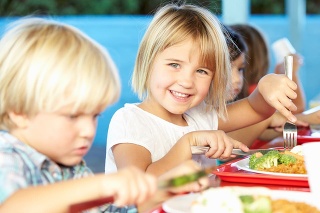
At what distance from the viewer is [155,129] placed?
2.22 metres

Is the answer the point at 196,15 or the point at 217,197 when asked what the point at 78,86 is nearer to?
the point at 217,197

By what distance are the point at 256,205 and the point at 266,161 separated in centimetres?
58

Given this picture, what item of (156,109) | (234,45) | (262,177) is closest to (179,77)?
(156,109)

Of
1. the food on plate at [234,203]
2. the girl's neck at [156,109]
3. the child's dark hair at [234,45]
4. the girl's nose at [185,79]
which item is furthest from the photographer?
the child's dark hair at [234,45]

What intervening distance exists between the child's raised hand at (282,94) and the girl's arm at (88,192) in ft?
3.78

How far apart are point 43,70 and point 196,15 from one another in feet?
3.76

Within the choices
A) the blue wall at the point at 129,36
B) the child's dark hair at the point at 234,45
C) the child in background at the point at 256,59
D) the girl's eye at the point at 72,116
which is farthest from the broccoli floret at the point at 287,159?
the blue wall at the point at 129,36

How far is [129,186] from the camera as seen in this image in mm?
1066

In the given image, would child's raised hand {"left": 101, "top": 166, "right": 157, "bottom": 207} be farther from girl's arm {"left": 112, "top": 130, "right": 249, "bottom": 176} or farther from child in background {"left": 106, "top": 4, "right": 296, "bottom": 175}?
child in background {"left": 106, "top": 4, "right": 296, "bottom": 175}

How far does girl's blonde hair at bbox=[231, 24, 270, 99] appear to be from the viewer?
140 inches

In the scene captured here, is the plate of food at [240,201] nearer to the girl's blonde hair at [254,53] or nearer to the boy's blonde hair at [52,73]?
the boy's blonde hair at [52,73]

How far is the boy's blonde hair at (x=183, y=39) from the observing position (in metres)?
2.20

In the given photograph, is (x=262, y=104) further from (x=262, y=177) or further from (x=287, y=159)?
(x=262, y=177)

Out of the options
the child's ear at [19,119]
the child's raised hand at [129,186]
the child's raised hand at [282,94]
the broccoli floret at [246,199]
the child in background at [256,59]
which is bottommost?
the child in background at [256,59]
